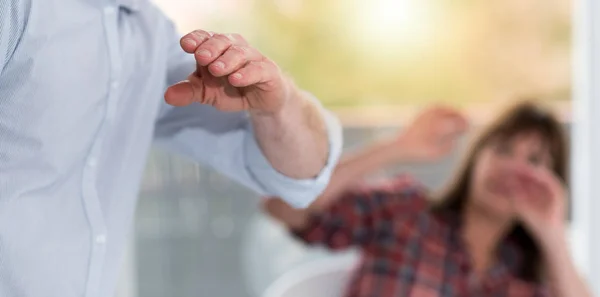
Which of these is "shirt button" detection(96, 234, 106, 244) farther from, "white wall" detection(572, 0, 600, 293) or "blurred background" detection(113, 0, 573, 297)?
"white wall" detection(572, 0, 600, 293)

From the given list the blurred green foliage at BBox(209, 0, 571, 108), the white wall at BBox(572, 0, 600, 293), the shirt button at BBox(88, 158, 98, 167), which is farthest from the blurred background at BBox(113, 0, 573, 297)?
the shirt button at BBox(88, 158, 98, 167)

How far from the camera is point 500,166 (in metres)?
1.68

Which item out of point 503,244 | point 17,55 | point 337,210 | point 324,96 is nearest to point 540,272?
point 503,244

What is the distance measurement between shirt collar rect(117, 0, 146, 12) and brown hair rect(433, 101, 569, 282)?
1.05m

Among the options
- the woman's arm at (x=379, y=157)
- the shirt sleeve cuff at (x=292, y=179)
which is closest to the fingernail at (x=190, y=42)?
the shirt sleeve cuff at (x=292, y=179)

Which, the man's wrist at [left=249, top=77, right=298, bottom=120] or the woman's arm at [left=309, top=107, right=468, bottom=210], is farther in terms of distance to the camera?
the woman's arm at [left=309, top=107, right=468, bottom=210]

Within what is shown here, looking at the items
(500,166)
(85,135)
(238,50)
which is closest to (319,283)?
(500,166)

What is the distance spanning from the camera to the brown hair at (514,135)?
1.73 metres

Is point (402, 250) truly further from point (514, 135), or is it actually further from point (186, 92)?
point (186, 92)

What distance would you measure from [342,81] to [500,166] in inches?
25.9

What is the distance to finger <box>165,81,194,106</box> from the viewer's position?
75cm

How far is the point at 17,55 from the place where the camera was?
725 millimetres

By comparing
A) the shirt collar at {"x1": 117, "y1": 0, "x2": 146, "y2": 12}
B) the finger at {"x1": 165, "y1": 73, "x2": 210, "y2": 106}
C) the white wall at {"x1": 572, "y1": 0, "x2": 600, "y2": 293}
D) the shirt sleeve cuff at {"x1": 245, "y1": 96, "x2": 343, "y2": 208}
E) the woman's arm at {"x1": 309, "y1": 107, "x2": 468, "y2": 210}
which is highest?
the shirt collar at {"x1": 117, "y1": 0, "x2": 146, "y2": 12}

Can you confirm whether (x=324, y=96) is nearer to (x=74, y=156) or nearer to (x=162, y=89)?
(x=162, y=89)
